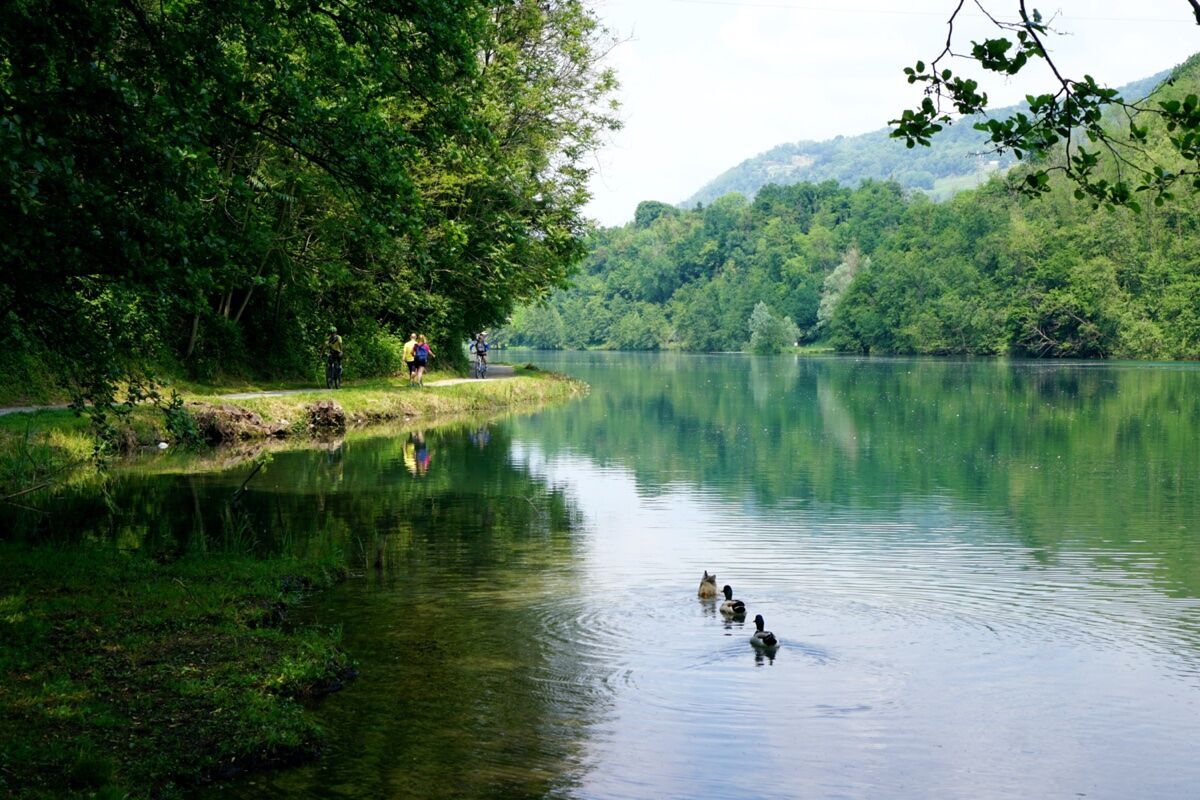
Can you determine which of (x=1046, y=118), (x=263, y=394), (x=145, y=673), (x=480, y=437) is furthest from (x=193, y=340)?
(x=1046, y=118)

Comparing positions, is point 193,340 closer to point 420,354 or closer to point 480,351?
point 420,354

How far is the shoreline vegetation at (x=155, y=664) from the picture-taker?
27.6 feet

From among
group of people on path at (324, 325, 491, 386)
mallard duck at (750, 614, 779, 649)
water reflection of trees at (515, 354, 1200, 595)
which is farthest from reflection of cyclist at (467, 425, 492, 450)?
mallard duck at (750, 614, 779, 649)

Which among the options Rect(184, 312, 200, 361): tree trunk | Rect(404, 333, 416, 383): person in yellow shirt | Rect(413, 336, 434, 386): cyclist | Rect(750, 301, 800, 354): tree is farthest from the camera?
Rect(750, 301, 800, 354): tree

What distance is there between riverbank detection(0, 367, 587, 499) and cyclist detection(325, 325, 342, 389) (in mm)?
893

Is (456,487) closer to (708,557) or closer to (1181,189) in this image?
(708,557)

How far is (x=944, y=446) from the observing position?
34562mm

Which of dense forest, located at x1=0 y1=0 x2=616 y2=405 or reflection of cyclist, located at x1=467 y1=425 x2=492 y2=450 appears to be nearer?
dense forest, located at x1=0 y1=0 x2=616 y2=405

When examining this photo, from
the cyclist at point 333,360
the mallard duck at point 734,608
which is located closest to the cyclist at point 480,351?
the cyclist at point 333,360

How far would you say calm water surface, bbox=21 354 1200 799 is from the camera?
9586mm

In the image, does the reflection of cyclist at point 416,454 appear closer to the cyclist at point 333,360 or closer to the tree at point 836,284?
the cyclist at point 333,360

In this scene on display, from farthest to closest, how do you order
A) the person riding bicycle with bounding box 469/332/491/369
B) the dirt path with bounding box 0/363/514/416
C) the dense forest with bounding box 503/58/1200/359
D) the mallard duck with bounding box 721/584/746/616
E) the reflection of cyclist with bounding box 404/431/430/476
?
1. the dense forest with bounding box 503/58/1200/359
2. the person riding bicycle with bounding box 469/332/491/369
3. the reflection of cyclist with bounding box 404/431/430/476
4. the dirt path with bounding box 0/363/514/416
5. the mallard duck with bounding box 721/584/746/616

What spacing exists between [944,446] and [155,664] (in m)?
27.7

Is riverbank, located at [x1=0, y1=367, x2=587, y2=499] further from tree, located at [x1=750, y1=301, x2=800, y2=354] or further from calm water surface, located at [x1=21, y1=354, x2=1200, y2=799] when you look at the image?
tree, located at [x1=750, y1=301, x2=800, y2=354]
